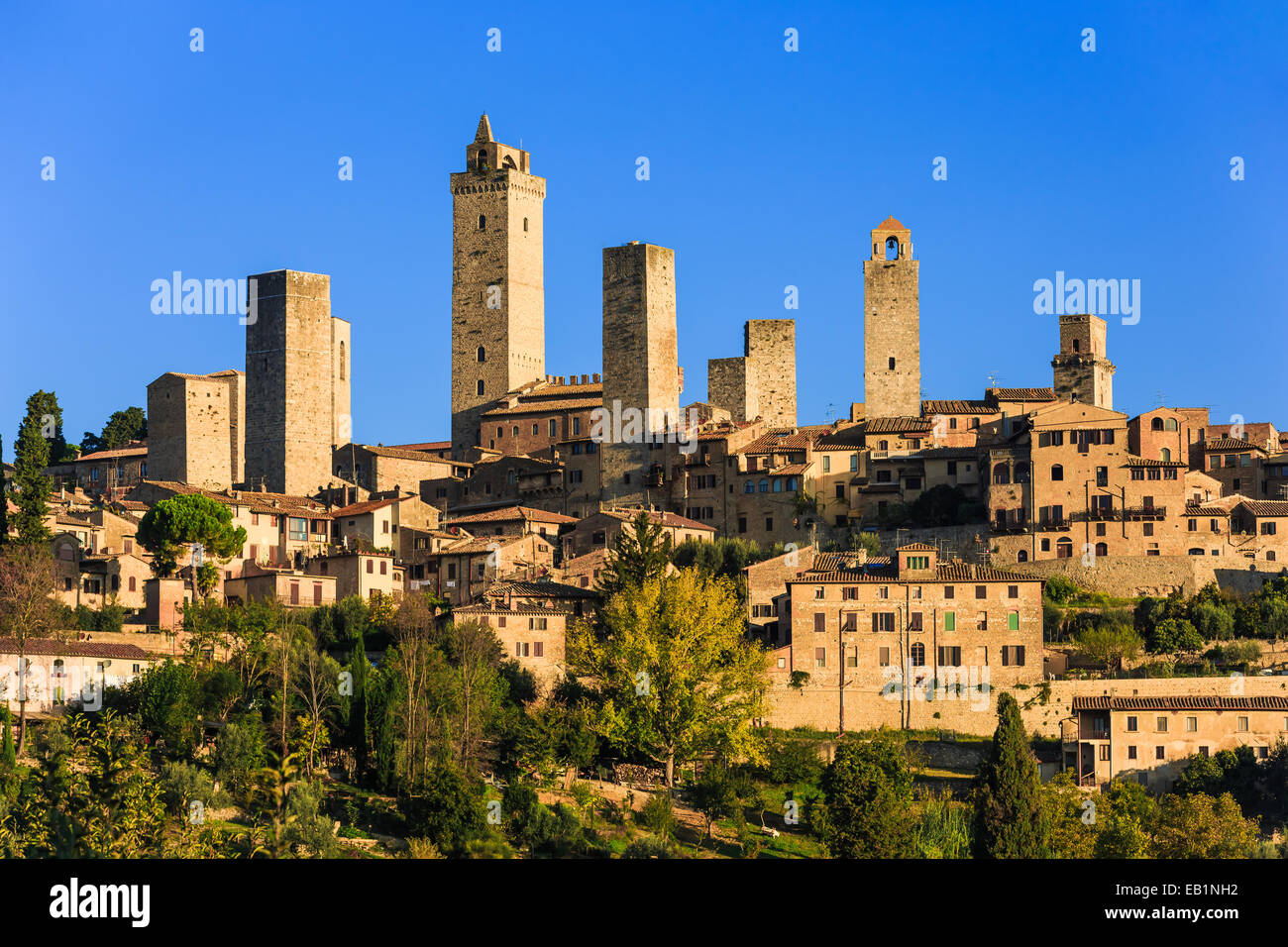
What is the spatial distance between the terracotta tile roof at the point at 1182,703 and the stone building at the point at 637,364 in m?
26.9

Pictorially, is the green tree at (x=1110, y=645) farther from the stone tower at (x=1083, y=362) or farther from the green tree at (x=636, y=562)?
the stone tower at (x=1083, y=362)

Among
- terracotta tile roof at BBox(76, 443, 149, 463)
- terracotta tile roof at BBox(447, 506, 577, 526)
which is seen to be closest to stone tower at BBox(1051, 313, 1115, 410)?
terracotta tile roof at BBox(447, 506, 577, 526)

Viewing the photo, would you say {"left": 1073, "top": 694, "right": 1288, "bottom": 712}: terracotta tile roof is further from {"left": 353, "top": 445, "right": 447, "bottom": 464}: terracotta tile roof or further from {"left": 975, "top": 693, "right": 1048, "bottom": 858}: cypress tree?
{"left": 353, "top": 445, "right": 447, "bottom": 464}: terracotta tile roof

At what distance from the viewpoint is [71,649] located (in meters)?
50.3

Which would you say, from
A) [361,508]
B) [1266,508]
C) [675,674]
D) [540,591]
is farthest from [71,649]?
[1266,508]

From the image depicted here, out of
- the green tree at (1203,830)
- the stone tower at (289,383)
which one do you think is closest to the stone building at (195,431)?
the stone tower at (289,383)

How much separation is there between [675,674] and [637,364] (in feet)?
87.4

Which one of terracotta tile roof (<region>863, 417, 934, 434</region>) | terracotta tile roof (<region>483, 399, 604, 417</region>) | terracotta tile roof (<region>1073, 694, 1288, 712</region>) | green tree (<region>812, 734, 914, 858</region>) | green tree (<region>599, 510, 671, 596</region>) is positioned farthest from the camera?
terracotta tile roof (<region>483, 399, 604, 417</region>)

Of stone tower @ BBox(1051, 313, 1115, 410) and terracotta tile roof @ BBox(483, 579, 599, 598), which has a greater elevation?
stone tower @ BBox(1051, 313, 1115, 410)

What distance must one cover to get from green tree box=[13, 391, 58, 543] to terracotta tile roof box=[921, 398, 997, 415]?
34.5m

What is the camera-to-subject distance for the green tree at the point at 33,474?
58656 mm

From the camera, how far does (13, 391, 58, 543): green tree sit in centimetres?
5866

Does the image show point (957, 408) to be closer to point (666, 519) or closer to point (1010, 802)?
point (666, 519)
